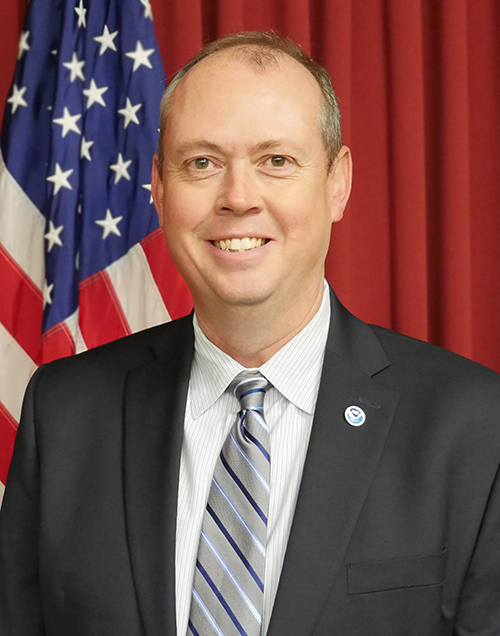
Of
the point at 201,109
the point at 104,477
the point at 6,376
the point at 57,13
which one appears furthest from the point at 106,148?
the point at 104,477

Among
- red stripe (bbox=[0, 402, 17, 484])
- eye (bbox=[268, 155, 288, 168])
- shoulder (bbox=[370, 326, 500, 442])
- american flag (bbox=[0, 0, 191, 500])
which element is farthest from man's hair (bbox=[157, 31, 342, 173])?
red stripe (bbox=[0, 402, 17, 484])

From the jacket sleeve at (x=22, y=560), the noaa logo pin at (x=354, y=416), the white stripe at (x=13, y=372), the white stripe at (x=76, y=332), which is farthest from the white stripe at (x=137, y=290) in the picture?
the noaa logo pin at (x=354, y=416)

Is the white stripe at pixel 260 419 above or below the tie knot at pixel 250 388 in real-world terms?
below

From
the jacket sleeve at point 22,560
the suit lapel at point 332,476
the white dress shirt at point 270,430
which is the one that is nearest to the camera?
the suit lapel at point 332,476

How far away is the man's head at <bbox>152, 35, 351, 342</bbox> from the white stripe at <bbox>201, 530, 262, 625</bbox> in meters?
0.48

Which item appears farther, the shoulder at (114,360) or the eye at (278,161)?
the shoulder at (114,360)

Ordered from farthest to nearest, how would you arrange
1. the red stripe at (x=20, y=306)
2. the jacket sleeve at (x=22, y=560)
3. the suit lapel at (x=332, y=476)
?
the red stripe at (x=20, y=306), the jacket sleeve at (x=22, y=560), the suit lapel at (x=332, y=476)

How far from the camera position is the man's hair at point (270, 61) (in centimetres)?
164

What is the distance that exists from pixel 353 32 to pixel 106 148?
1036mm

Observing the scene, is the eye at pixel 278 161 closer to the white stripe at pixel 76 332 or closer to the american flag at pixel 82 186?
the american flag at pixel 82 186

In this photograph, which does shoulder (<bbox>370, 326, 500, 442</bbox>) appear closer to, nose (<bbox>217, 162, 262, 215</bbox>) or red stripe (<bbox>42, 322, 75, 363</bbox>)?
nose (<bbox>217, 162, 262, 215</bbox>)

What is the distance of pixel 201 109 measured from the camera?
5.24 feet

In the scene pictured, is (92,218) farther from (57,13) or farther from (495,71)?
(495,71)

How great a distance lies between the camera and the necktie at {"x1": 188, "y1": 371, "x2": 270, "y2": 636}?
144cm
